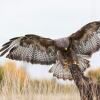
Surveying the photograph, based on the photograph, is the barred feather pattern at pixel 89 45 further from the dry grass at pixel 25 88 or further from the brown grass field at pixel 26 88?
the dry grass at pixel 25 88

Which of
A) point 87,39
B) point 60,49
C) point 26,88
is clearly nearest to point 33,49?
point 60,49

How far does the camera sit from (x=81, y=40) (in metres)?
4.88

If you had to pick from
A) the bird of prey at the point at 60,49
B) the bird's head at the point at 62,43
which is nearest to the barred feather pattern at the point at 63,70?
the bird of prey at the point at 60,49

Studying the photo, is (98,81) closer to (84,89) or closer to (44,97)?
(84,89)

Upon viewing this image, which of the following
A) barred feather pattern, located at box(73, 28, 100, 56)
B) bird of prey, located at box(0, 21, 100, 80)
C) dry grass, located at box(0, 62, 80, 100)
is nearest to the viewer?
dry grass, located at box(0, 62, 80, 100)

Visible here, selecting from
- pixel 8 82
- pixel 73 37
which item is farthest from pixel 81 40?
pixel 8 82

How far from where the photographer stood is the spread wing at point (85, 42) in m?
4.77

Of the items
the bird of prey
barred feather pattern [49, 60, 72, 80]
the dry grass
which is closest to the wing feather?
the bird of prey

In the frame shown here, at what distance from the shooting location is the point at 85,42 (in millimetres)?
4918

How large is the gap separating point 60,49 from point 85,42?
0.30 metres

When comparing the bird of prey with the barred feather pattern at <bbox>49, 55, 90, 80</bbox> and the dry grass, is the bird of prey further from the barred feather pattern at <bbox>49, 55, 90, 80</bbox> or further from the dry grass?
the dry grass

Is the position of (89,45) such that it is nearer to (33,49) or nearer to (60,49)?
(60,49)

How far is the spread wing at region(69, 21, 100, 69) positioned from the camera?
4773 millimetres

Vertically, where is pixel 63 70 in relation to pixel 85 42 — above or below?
below
